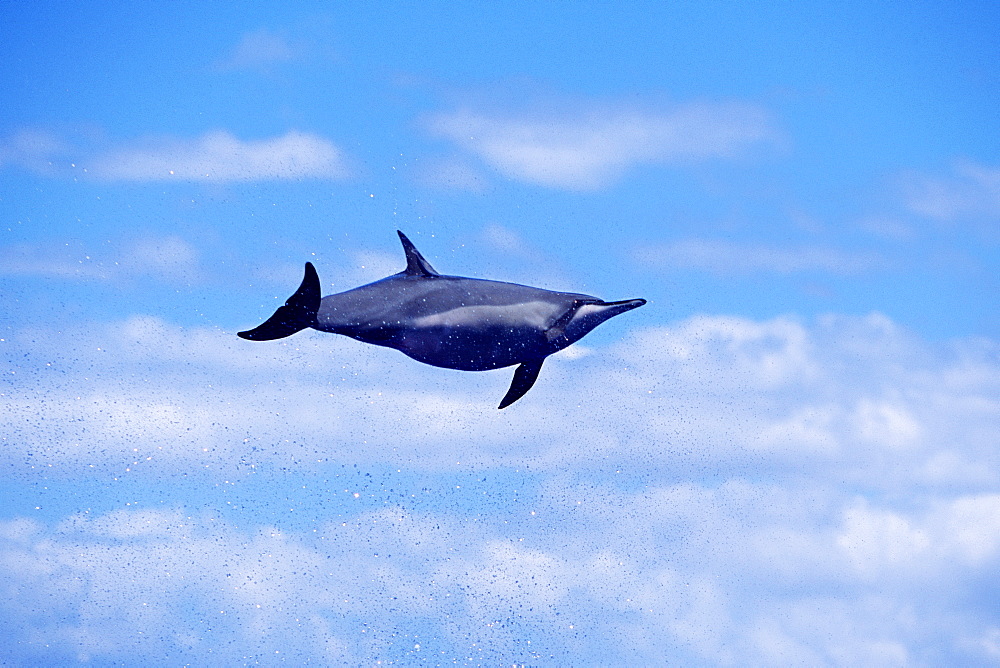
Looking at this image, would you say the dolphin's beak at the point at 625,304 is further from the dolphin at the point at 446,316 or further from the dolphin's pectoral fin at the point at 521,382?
the dolphin's pectoral fin at the point at 521,382

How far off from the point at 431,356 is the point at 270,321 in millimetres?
1950

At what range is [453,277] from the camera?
475 inches

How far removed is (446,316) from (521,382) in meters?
1.71

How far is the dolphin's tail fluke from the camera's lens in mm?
10938

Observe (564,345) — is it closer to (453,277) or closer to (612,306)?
(612,306)

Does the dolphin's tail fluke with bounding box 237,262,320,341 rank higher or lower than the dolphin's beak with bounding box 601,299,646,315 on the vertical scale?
lower

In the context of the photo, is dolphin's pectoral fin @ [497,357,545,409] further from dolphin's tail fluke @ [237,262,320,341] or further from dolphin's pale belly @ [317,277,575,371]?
dolphin's tail fluke @ [237,262,320,341]

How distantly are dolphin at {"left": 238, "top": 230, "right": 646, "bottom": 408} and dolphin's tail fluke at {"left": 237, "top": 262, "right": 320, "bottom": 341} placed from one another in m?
0.01

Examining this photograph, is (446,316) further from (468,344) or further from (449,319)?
(468,344)

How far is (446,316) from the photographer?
11508 millimetres

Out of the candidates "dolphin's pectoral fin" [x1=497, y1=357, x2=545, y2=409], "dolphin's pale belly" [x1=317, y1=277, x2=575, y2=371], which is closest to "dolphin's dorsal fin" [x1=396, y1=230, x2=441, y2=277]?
"dolphin's pale belly" [x1=317, y1=277, x2=575, y2=371]

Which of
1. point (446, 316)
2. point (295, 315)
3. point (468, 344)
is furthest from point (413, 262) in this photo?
point (295, 315)

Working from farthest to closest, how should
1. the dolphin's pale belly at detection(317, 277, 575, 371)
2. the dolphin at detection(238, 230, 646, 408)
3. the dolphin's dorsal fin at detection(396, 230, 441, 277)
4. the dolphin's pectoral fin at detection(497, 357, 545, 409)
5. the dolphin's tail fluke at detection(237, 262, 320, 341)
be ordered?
1. the dolphin's pectoral fin at detection(497, 357, 545, 409)
2. the dolphin's dorsal fin at detection(396, 230, 441, 277)
3. the dolphin's pale belly at detection(317, 277, 575, 371)
4. the dolphin at detection(238, 230, 646, 408)
5. the dolphin's tail fluke at detection(237, 262, 320, 341)

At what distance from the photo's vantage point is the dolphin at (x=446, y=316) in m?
11.2
